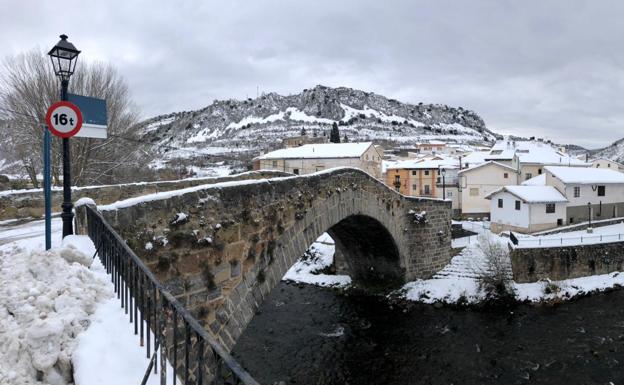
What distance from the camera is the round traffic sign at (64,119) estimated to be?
508cm

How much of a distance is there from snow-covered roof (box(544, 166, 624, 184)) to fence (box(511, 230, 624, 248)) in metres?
6.23

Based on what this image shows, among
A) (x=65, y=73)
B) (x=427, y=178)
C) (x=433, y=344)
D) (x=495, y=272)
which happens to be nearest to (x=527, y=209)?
(x=495, y=272)

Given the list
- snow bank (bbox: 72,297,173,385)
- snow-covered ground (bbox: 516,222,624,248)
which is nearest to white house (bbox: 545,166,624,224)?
snow-covered ground (bbox: 516,222,624,248)

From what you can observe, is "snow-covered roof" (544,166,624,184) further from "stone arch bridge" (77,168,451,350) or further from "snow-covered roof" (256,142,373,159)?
"stone arch bridge" (77,168,451,350)

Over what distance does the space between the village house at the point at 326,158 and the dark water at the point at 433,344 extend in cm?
2106

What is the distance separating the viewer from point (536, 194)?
2850cm

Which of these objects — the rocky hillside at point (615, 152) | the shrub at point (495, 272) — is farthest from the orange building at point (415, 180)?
the rocky hillside at point (615, 152)

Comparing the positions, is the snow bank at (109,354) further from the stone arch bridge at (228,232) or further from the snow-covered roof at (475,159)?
the snow-covered roof at (475,159)

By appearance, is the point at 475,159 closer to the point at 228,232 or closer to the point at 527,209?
the point at 527,209

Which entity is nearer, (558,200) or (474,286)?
(474,286)

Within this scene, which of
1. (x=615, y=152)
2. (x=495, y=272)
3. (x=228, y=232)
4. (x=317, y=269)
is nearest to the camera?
(x=228, y=232)

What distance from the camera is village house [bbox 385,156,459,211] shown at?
38.3m

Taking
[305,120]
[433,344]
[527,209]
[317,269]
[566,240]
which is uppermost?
[305,120]

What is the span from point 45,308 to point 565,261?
993 inches
